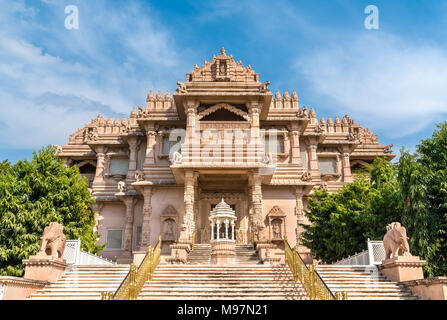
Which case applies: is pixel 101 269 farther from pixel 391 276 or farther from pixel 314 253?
pixel 314 253

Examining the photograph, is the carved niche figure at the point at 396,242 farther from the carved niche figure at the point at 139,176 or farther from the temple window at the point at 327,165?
the temple window at the point at 327,165

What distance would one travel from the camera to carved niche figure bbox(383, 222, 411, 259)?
13.2 metres

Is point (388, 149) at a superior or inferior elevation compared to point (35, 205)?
superior

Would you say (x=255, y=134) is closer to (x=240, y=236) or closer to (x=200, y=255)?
(x=240, y=236)

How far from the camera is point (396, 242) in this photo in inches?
524

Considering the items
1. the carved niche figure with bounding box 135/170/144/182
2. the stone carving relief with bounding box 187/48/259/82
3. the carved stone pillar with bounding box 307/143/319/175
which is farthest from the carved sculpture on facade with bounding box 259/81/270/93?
the carved niche figure with bounding box 135/170/144/182

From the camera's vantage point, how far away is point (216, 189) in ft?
88.4

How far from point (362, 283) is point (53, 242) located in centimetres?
1056

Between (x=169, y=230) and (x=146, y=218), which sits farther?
(x=146, y=218)

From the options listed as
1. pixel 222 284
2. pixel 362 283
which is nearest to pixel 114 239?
pixel 222 284

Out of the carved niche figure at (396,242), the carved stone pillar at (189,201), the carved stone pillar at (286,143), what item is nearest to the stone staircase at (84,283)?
the carved stone pillar at (189,201)

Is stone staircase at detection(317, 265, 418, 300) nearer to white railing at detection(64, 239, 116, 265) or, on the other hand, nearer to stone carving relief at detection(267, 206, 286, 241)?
white railing at detection(64, 239, 116, 265)

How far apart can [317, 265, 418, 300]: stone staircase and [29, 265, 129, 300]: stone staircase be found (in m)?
7.07
